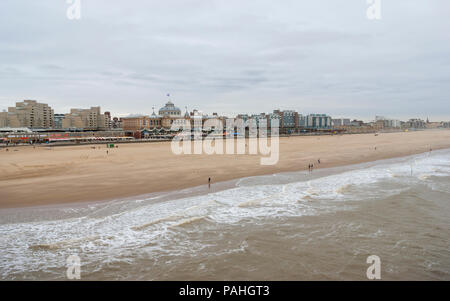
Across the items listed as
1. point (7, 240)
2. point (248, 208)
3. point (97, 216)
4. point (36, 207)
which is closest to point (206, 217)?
point (248, 208)

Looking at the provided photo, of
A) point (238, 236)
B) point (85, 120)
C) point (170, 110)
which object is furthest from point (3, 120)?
point (238, 236)

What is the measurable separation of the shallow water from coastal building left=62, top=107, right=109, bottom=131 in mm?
121130

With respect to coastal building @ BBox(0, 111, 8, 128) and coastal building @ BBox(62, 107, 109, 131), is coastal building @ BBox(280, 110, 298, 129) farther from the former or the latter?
coastal building @ BBox(0, 111, 8, 128)

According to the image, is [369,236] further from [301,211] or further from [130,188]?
[130,188]

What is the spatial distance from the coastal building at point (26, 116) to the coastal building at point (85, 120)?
11820 mm

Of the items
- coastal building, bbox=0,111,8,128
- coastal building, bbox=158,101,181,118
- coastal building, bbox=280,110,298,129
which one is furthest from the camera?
coastal building, bbox=280,110,298,129

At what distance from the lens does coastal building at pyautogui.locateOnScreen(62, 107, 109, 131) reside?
4899 inches

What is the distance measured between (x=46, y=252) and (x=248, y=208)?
8.64m

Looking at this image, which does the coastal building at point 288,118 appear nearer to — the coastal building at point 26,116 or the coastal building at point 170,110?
the coastal building at point 170,110

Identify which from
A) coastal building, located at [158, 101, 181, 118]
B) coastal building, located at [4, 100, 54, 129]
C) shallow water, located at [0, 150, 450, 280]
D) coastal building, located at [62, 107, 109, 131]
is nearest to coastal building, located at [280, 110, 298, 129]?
coastal building, located at [158, 101, 181, 118]

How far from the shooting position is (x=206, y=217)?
508 inches

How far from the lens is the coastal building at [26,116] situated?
106m

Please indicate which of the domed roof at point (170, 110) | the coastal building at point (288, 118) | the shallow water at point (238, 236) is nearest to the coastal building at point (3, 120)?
the domed roof at point (170, 110)
